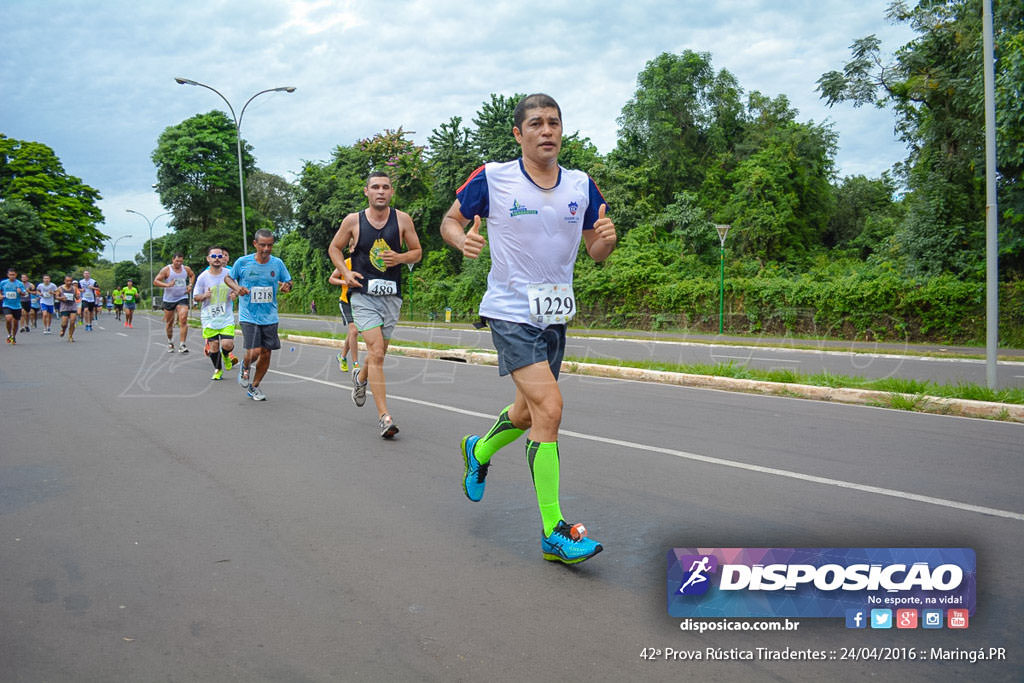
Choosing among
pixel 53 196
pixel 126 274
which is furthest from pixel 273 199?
pixel 126 274

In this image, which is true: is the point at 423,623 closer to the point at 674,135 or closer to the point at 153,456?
the point at 153,456

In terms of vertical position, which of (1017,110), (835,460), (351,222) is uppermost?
(1017,110)

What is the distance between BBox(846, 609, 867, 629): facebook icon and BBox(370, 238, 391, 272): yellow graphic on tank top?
5.18 meters

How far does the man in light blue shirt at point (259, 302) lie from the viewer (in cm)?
927

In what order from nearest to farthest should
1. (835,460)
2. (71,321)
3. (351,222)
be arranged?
(835,460) < (351,222) < (71,321)

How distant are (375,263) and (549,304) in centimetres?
372

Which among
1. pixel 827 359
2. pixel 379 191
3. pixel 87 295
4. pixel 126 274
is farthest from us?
pixel 126 274

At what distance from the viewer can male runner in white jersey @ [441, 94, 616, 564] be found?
12.2 feet

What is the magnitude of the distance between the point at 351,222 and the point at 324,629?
4.93 m

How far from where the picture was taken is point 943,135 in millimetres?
25094

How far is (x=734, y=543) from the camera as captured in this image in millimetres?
3752

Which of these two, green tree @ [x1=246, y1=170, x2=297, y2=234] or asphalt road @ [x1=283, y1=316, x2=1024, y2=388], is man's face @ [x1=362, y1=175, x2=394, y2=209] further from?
green tree @ [x1=246, y1=170, x2=297, y2=234]

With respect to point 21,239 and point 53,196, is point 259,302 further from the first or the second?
point 53,196

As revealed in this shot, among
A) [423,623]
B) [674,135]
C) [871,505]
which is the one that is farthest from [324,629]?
[674,135]
